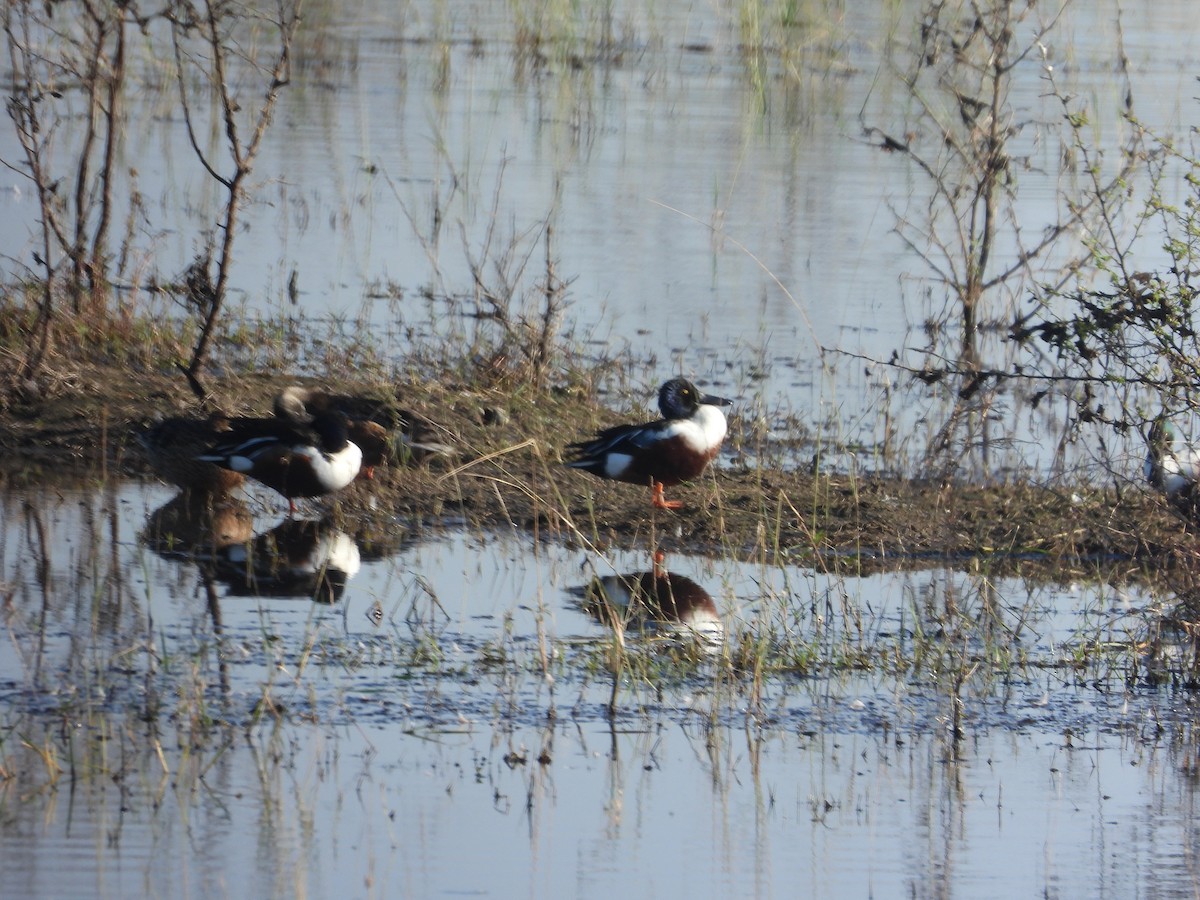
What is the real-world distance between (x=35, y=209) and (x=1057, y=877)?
11.0 metres

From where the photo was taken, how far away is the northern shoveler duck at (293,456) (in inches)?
314

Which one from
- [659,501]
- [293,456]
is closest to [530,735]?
[293,456]

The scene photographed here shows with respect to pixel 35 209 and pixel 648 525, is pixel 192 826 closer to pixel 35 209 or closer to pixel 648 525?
pixel 648 525

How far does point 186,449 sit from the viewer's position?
8.25m

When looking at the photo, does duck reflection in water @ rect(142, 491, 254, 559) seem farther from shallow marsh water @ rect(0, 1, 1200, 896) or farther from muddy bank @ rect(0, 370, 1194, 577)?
muddy bank @ rect(0, 370, 1194, 577)

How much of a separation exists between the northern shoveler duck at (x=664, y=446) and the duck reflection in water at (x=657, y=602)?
0.76 metres

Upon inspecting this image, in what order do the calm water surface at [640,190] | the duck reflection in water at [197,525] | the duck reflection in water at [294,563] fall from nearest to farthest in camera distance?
the duck reflection in water at [294,563] → the duck reflection in water at [197,525] → the calm water surface at [640,190]

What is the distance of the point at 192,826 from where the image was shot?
4.84m

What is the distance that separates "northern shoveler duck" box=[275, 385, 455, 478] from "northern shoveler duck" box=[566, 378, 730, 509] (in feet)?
2.30

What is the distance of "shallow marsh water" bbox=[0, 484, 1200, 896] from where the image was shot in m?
4.80

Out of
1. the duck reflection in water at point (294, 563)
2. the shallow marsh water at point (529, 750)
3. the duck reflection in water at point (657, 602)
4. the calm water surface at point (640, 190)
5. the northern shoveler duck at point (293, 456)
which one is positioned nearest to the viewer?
the shallow marsh water at point (529, 750)

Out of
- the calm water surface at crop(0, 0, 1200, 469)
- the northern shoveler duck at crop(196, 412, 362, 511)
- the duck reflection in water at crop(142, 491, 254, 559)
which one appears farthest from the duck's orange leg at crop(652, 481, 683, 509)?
the duck reflection in water at crop(142, 491, 254, 559)

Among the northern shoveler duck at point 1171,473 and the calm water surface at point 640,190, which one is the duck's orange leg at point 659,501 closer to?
the calm water surface at point 640,190

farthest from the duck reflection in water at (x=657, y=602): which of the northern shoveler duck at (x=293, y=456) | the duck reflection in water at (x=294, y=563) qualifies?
the northern shoveler duck at (x=293, y=456)
